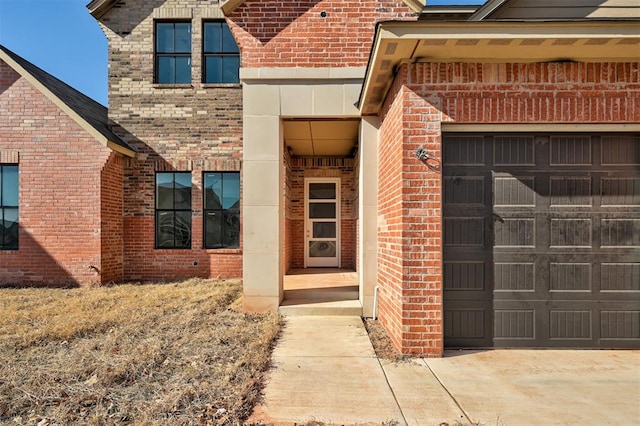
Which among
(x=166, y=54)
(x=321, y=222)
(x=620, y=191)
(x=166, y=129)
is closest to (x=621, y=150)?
(x=620, y=191)

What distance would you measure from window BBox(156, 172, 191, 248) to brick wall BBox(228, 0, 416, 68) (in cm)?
440

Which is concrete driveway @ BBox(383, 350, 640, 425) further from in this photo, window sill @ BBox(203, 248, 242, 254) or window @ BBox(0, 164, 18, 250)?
window @ BBox(0, 164, 18, 250)

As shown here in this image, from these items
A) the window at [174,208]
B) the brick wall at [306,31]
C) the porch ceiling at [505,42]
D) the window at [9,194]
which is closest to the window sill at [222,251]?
the window at [174,208]

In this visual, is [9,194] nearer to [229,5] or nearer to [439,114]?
[229,5]

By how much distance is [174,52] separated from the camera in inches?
352

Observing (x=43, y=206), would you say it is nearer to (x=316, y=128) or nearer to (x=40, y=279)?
(x=40, y=279)

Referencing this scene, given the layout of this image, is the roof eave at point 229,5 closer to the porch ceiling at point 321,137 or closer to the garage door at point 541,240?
the porch ceiling at point 321,137

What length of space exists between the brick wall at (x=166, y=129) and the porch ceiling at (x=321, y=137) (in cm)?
175

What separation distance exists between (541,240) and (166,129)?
8.67 meters

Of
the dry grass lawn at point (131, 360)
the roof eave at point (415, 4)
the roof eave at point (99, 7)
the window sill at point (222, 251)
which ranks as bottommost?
the dry grass lawn at point (131, 360)

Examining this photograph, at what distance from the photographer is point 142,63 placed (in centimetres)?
881

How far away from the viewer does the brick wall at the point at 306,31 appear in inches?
227

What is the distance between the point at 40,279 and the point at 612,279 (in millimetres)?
11171

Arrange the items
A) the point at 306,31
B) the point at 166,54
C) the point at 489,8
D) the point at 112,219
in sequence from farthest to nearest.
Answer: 1. the point at 166,54
2. the point at 112,219
3. the point at 306,31
4. the point at 489,8
